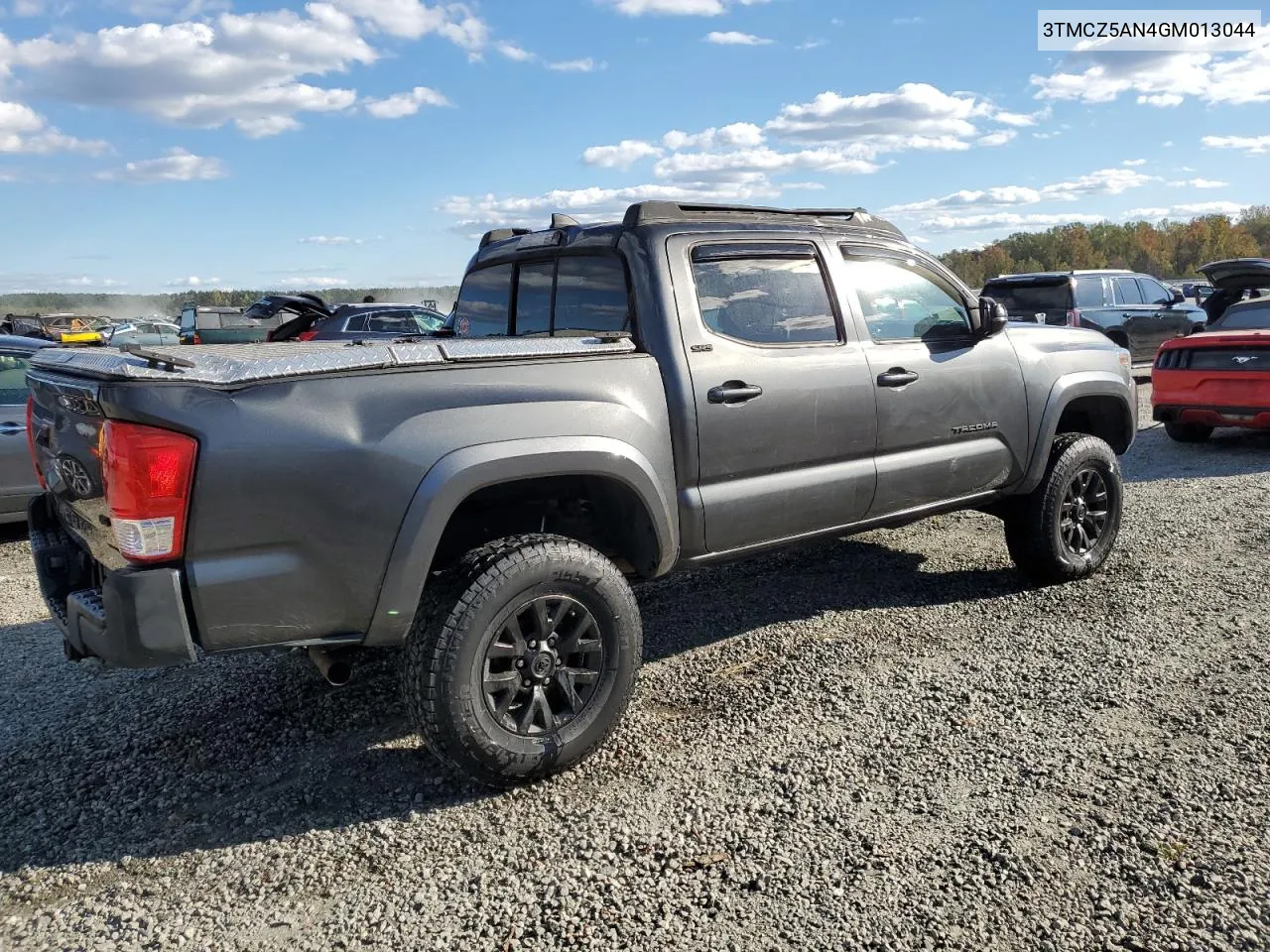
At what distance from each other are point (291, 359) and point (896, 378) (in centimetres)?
262

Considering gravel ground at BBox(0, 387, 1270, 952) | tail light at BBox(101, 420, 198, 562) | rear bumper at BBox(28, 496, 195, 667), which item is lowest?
gravel ground at BBox(0, 387, 1270, 952)

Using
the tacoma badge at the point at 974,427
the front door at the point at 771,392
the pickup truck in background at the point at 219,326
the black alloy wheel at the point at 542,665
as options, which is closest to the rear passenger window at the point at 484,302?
the front door at the point at 771,392

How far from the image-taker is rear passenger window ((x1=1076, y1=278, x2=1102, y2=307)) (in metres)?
14.1

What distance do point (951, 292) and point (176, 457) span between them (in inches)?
143

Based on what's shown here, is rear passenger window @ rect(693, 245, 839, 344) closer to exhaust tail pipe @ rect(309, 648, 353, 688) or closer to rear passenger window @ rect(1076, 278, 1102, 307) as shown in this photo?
exhaust tail pipe @ rect(309, 648, 353, 688)

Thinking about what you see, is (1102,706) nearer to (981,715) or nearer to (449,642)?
(981,715)

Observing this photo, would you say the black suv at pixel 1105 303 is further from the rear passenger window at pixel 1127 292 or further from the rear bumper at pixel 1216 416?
the rear bumper at pixel 1216 416

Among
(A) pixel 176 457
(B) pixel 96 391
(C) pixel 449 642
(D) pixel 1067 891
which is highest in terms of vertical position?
(B) pixel 96 391

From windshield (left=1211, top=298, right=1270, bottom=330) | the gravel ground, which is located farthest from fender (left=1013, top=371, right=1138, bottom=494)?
windshield (left=1211, top=298, right=1270, bottom=330)

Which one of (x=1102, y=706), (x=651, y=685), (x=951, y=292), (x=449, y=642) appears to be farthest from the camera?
(x=951, y=292)

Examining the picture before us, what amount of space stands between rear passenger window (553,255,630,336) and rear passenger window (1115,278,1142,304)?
13820 millimetres

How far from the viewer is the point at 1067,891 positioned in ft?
8.36

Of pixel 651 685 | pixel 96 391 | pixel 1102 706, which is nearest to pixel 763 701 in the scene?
pixel 651 685

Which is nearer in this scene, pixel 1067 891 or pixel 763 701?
pixel 1067 891
